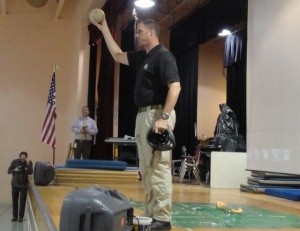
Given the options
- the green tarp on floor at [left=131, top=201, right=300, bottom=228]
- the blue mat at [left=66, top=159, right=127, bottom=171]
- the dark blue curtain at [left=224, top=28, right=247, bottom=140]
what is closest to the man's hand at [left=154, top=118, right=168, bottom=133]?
the green tarp on floor at [left=131, top=201, right=300, bottom=228]

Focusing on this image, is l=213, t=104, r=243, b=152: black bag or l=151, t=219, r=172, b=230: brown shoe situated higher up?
l=213, t=104, r=243, b=152: black bag

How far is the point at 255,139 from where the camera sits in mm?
6609

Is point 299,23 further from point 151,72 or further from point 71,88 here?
point 71,88

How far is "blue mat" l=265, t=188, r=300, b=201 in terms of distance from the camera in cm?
515

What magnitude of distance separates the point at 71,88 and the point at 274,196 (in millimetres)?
7564

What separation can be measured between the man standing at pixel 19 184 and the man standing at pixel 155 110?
23.1ft

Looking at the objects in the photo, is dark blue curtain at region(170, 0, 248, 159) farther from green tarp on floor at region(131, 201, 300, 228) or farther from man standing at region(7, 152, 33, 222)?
green tarp on floor at region(131, 201, 300, 228)

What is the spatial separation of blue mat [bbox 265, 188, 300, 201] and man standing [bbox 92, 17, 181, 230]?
3.10 meters

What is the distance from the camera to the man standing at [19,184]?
913 centimetres

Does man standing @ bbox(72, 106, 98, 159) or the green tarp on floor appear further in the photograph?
man standing @ bbox(72, 106, 98, 159)

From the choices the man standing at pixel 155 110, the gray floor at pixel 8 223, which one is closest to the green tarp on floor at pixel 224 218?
the man standing at pixel 155 110

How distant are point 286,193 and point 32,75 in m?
8.66

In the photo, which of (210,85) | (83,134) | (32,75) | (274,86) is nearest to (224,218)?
(274,86)

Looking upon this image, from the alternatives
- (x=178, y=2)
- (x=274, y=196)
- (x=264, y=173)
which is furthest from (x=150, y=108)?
(x=178, y=2)
